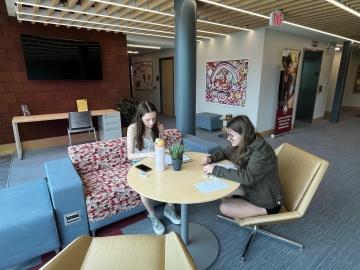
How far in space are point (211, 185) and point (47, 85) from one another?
451 cm

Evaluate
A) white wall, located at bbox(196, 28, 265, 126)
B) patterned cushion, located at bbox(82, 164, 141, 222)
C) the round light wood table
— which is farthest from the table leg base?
white wall, located at bbox(196, 28, 265, 126)

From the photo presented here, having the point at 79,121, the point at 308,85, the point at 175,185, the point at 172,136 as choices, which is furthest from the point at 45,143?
the point at 308,85

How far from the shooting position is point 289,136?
5316mm

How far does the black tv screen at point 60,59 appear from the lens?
417 centimetres

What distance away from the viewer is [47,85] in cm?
455

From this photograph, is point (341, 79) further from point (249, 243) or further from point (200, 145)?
point (249, 243)

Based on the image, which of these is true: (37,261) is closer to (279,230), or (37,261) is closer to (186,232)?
(186,232)

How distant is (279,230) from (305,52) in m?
5.33

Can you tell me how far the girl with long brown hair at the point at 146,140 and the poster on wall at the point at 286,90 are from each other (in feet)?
12.8

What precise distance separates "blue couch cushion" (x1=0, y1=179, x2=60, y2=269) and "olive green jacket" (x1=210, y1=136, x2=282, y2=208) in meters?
1.33

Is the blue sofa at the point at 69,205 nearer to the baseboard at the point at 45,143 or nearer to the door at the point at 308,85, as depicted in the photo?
the baseboard at the point at 45,143

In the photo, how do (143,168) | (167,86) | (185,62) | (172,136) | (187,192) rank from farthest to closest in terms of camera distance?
(167,86), (185,62), (172,136), (143,168), (187,192)

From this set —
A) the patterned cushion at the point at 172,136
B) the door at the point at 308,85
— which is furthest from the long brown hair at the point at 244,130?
the door at the point at 308,85

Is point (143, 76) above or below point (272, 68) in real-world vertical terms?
below
